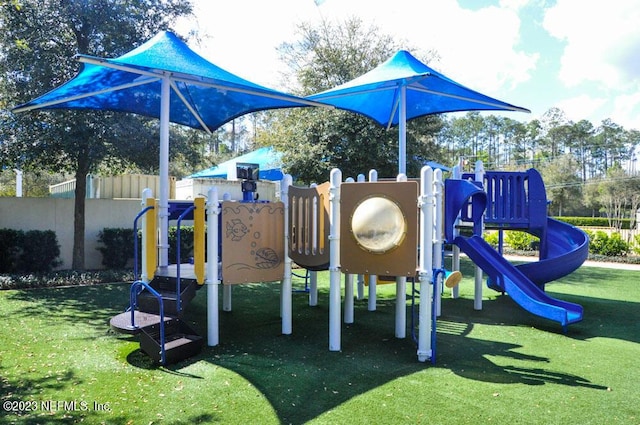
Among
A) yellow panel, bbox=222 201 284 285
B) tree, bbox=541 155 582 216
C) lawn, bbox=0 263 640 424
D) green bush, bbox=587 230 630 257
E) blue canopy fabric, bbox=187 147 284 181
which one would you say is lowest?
lawn, bbox=0 263 640 424

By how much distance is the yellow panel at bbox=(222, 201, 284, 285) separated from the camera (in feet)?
18.9

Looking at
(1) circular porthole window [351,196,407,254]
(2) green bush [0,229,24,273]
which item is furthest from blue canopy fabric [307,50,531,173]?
(2) green bush [0,229,24,273]

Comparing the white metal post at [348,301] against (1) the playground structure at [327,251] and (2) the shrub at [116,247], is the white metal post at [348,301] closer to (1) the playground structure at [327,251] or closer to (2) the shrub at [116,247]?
(1) the playground structure at [327,251]

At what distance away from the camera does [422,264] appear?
519 centimetres

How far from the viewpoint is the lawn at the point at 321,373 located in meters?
3.73

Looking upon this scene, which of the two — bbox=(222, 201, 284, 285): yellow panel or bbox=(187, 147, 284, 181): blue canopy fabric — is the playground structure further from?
bbox=(187, 147, 284, 181): blue canopy fabric

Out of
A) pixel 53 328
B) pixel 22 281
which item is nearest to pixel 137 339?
pixel 53 328

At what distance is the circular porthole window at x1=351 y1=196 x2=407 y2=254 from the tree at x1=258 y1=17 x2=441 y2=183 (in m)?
8.16

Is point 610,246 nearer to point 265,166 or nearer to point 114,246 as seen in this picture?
point 265,166

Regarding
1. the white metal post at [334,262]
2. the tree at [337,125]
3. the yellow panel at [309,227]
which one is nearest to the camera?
the white metal post at [334,262]

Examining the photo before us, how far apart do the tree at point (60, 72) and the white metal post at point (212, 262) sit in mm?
5199

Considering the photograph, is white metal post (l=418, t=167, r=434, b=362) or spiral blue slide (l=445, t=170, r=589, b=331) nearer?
white metal post (l=418, t=167, r=434, b=362)

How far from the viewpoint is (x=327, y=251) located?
5.92 m

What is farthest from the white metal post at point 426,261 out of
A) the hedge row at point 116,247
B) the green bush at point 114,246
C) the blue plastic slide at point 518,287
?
the green bush at point 114,246
